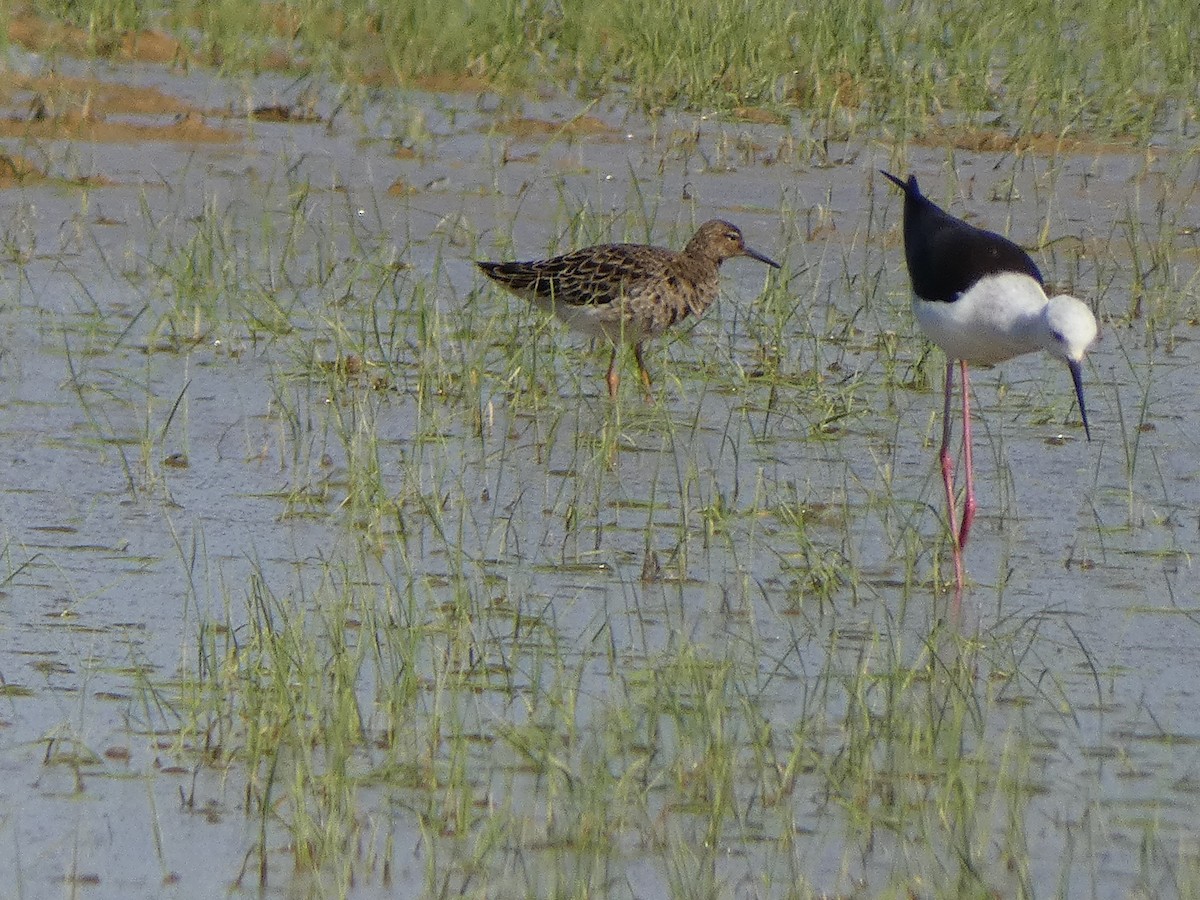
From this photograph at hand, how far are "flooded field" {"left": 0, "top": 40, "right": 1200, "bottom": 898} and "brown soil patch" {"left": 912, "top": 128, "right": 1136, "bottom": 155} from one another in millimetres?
359

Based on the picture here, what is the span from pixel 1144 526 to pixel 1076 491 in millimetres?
381

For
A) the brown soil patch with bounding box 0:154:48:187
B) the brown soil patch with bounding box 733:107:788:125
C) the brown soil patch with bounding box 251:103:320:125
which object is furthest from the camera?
the brown soil patch with bounding box 733:107:788:125

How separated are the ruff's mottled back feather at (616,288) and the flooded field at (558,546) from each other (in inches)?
5.4

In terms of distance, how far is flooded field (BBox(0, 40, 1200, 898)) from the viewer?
4172mm

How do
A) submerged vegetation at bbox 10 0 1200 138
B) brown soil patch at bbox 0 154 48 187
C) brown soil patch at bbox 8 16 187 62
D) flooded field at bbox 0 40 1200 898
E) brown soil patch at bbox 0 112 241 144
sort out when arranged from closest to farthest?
flooded field at bbox 0 40 1200 898 < brown soil patch at bbox 0 154 48 187 < brown soil patch at bbox 0 112 241 144 < submerged vegetation at bbox 10 0 1200 138 < brown soil patch at bbox 8 16 187 62

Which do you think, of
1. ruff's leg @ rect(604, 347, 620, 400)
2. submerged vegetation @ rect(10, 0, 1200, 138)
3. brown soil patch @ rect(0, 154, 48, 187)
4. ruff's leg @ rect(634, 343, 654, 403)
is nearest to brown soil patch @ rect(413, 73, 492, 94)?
submerged vegetation @ rect(10, 0, 1200, 138)

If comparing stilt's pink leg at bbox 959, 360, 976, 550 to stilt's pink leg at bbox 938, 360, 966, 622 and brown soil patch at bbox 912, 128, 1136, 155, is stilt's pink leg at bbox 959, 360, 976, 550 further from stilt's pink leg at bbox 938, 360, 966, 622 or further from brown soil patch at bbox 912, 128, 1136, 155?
brown soil patch at bbox 912, 128, 1136, 155

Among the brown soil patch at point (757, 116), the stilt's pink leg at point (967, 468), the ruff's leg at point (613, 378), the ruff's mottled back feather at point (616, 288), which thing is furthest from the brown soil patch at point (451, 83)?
the stilt's pink leg at point (967, 468)

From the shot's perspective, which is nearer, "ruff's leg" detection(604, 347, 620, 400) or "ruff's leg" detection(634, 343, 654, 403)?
"ruff's leg" detection(604, 347, 620, 400)

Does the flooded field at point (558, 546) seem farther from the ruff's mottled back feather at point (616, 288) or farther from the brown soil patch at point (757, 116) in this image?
the brown soil patch at point (757, 116)

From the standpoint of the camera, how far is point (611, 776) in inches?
169

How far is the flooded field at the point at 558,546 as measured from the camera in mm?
4172

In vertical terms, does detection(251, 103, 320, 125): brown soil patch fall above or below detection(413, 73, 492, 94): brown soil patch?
below

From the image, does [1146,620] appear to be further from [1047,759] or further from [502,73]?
[502,73]
